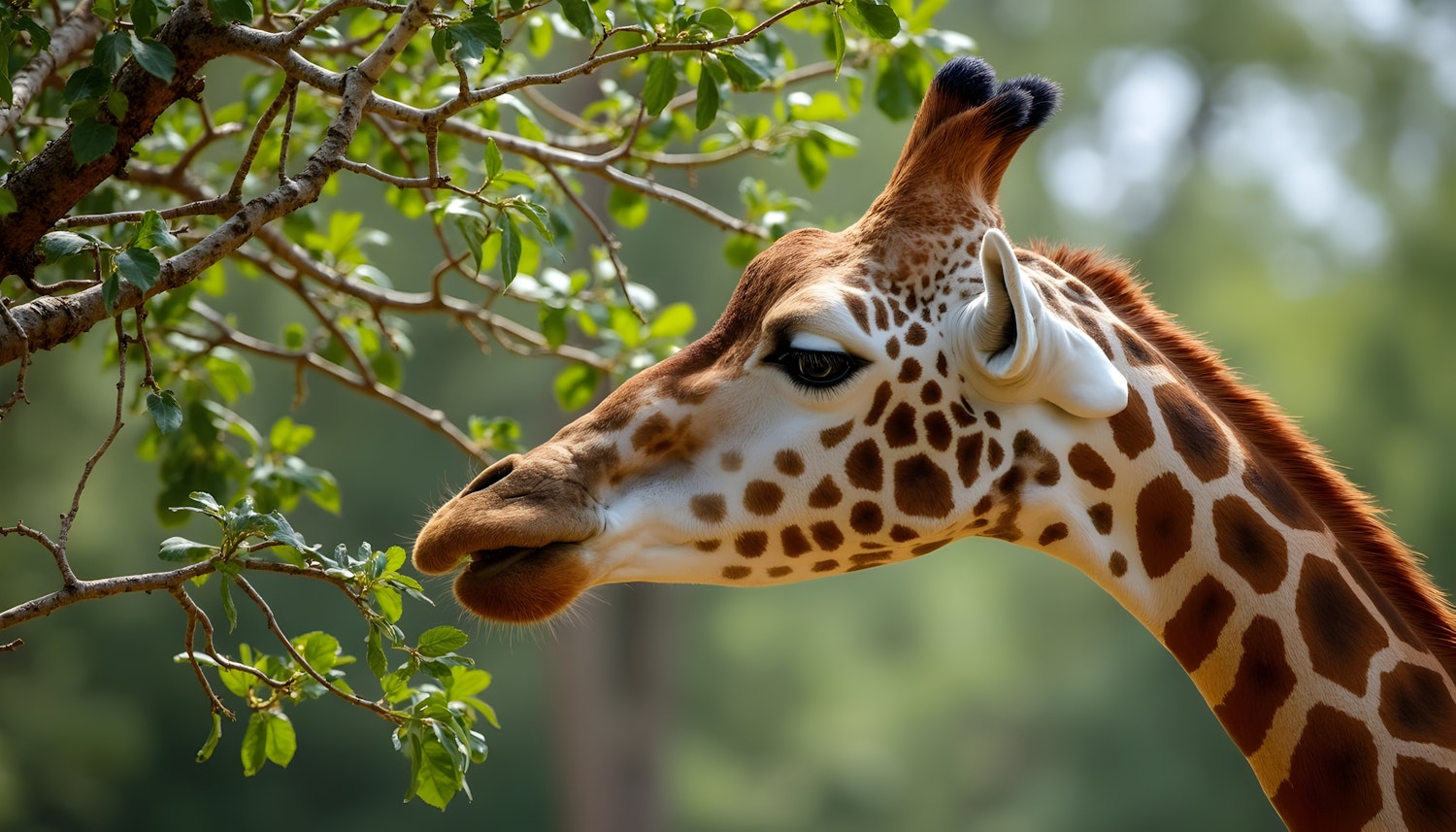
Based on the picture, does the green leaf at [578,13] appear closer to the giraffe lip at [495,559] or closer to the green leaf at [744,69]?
the green leaf at [744,69]

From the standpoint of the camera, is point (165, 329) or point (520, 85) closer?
point (520, 85)

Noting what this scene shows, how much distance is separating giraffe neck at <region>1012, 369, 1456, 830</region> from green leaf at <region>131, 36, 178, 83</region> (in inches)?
48.4

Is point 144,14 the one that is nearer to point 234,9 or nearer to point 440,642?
point 234,9

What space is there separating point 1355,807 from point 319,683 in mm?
1414

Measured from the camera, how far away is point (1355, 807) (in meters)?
1.74

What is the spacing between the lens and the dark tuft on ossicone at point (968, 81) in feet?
6.59

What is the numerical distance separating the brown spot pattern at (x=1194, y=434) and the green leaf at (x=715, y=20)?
81 cm

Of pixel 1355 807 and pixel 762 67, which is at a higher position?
pixel 762 67

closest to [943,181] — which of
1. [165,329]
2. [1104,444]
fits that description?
[1104,444]

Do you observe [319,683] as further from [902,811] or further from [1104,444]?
[902,811]

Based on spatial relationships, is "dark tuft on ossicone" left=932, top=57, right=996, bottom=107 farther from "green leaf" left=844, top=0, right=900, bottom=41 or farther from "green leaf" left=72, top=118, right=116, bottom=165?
"green leaf" left=72, top=118, right=116, bottom=165

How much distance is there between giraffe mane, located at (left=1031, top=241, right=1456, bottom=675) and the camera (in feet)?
6.23

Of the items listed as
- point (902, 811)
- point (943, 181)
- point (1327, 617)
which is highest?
point (943, 181)

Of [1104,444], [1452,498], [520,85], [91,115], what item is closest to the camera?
[91,115]
